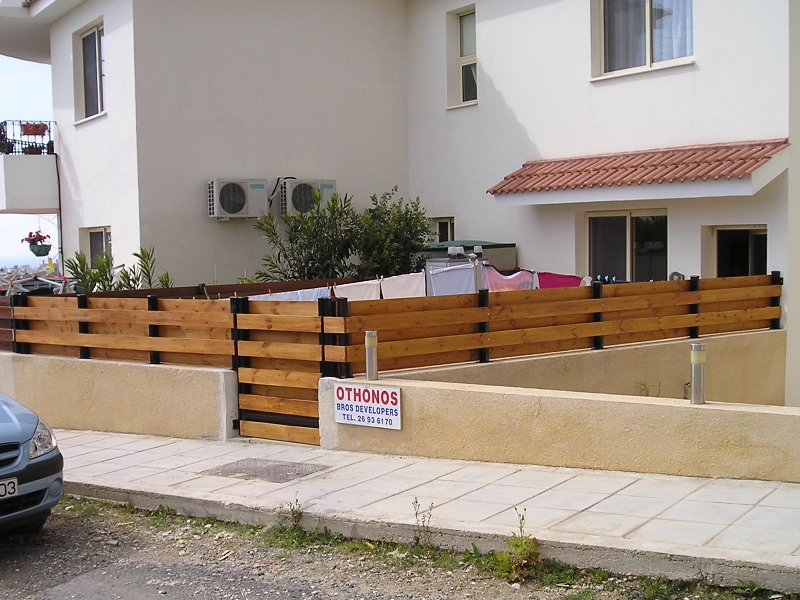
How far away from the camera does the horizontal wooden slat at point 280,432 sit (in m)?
8.77

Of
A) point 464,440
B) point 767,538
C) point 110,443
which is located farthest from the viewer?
point 110,443

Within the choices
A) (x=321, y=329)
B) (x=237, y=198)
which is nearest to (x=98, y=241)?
(x=237, y=198)

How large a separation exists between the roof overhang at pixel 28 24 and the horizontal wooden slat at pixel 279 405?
9276 mm

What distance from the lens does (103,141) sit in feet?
48.7

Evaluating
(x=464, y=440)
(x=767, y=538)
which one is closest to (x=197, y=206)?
(x=464, y=440)

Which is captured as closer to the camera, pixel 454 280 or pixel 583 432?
pixel 583 432

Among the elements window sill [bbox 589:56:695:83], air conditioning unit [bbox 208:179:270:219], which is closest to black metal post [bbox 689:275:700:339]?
window sill [bbox 589:56:695:83]

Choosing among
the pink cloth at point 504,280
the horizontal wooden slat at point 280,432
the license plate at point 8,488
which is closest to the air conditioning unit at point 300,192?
the pink cloth at point 504,280

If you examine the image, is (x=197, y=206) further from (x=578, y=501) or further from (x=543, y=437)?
(x=578, y=501)

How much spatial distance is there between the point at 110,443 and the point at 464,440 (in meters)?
4.02

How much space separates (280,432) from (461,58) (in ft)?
29.9

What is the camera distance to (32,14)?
628 inches

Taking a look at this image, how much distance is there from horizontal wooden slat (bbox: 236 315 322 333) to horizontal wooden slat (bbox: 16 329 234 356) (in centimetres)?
32

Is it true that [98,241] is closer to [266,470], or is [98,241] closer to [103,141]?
[103,141]
